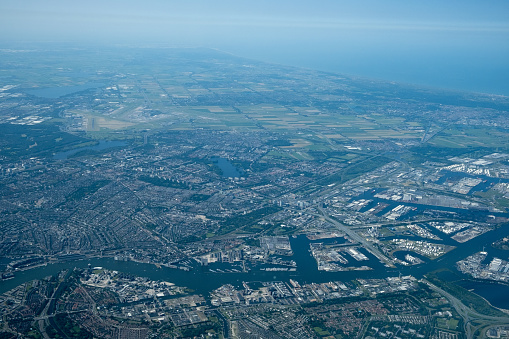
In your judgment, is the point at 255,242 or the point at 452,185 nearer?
the point at 255,242

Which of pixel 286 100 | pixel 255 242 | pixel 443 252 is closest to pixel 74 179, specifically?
pixel 255 242

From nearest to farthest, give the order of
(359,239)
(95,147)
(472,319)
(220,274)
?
(472,319) → (220,274) → (359,239) → (95,147)

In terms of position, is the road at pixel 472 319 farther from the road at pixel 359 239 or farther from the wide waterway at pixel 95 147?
the wide waterway at pixel 95 147

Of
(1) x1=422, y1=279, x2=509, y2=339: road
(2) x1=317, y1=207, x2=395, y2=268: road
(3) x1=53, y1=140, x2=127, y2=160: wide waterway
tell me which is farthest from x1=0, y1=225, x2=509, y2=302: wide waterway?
(3) x1=53, y1=140, x2=127, y2=160: wide waterway

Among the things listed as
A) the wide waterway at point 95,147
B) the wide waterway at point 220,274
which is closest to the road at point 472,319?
the wide waterway at point 220,274

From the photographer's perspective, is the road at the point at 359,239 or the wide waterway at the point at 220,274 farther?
the road at the point at 359,239

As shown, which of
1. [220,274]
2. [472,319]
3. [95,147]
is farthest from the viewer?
[95,147]

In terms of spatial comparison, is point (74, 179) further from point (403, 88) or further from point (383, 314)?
point (403, 88)

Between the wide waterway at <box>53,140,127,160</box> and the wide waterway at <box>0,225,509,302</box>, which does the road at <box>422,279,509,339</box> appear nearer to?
the wide waterway at <box>0,225,509,302</box>

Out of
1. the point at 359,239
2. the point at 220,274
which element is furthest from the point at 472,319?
the point at 220,274

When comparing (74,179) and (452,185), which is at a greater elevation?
(452,185)

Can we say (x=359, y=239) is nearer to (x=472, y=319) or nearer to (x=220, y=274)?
(x=472, y=319)
